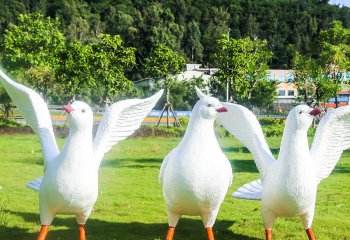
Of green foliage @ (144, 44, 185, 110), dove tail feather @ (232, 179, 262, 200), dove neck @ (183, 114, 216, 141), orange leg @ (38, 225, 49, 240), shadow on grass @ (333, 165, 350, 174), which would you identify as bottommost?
shadow on grass @ (333, 165, 350, 174)

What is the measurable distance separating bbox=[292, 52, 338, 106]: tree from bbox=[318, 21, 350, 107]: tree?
0.42 meters

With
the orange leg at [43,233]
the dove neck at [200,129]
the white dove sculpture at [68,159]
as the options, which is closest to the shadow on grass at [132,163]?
the white dove sculpture at [68,159]

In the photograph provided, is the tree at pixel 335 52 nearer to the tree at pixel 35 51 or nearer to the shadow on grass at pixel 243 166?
the tree at pixel 35 51

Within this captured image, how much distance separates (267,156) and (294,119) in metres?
0.65

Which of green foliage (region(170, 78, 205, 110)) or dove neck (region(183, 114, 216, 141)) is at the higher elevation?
dove neck (region(183, 114, 216, 141))

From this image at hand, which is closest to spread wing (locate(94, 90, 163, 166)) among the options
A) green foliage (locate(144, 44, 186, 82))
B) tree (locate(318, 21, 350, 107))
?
green foliage (locate(144, 44, 186, 82))

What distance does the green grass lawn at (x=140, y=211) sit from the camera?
7.16 metres

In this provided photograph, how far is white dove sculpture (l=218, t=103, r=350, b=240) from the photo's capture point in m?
5.61

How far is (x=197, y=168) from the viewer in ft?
17.9

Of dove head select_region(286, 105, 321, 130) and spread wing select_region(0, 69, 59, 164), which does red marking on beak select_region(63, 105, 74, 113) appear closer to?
spread wing select_region(0, 69, 59, 164)

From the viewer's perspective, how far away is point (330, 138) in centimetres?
618

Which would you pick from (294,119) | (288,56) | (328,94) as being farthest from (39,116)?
(288,56)

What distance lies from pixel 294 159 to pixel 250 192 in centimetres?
100

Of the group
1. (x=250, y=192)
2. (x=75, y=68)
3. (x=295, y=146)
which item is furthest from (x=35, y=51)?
(x=295, y=146)
